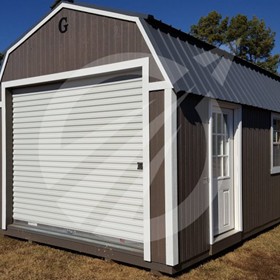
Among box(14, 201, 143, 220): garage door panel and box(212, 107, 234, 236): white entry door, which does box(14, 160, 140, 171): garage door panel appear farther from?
box(212, 107, 234, 236): white entry door

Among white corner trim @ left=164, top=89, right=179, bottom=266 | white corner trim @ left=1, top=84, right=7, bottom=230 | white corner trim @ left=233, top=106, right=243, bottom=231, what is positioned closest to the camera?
white corner trim @ left=164, top=89, right=179, bottom=266

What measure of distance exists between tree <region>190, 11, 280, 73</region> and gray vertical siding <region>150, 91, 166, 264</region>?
22386 millimetres

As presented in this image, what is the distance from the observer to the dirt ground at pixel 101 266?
4.91 metres

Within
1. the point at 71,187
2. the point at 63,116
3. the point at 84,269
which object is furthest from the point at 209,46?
the point at 84,269

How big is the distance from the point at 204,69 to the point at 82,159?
240cm

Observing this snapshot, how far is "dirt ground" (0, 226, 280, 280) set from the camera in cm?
491

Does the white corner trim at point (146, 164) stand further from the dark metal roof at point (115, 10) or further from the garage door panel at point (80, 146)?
the dark metal roof at point (115, 10)

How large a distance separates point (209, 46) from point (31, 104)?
3.36 m

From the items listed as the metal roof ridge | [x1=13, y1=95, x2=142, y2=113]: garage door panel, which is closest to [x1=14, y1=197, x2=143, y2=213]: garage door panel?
[x1=13, y1=95, x2=142, y2=113]: garage door panel

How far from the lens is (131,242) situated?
17.3 ft

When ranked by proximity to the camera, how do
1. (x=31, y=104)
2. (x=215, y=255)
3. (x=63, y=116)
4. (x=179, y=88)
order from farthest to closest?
1. (x=31, y=104)
2. (x=63, y=116)
3. (x=215, y=255)
4. (x=179, y=88)

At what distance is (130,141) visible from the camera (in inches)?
209

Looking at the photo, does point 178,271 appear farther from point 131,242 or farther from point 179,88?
point 179,88

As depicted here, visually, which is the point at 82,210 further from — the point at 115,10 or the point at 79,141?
the point at 115,10
